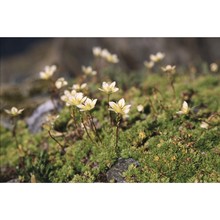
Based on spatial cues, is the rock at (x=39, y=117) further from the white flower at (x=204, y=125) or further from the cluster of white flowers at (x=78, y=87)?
the white flower at (x=204, y=125)

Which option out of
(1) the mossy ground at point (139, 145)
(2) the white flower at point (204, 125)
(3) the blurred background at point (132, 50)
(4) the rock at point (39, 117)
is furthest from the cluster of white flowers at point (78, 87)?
(3) the blurred background at point (132, 50)

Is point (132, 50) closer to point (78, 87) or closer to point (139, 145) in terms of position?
point (78, 87)

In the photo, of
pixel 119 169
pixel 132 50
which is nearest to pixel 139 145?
pixel 119 169

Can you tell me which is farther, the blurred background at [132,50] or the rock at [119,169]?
the blurred background at [132,50]


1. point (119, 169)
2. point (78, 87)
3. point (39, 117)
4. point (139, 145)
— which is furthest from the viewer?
point (39, 117)

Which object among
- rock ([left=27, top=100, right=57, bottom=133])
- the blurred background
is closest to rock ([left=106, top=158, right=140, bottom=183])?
rock ([left=27, top=100, right=57, bottom=133])

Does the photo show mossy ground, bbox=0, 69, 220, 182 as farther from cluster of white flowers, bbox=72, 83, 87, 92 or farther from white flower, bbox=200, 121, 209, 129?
cluster of white flowers, bbox=72, 83, 87, 92
